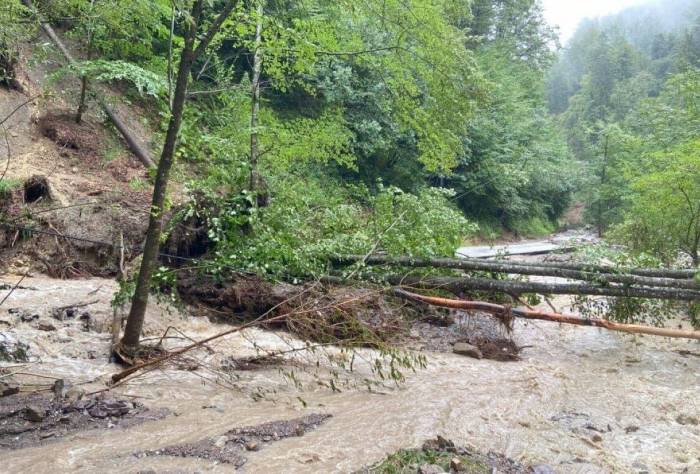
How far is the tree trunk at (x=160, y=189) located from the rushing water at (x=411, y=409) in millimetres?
518

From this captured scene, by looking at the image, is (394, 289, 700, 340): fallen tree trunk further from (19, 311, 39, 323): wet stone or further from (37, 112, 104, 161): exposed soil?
(37, 112, 104, 161): exposed soil

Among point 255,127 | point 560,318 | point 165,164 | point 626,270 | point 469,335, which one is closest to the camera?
point 165,164

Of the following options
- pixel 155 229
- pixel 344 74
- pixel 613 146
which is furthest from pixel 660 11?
pixel 155 229

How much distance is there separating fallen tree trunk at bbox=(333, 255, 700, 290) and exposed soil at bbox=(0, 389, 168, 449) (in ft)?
14.0

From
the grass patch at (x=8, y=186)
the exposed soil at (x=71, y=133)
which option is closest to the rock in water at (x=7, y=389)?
the grass patch at (x=8, y=186)

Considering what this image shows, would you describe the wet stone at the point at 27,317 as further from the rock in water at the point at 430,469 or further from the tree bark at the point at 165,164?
the rock in water at the point at 430,469

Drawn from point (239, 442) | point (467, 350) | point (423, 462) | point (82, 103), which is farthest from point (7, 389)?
point (82, 103)

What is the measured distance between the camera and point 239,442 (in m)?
4.00

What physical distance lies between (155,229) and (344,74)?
12.7 metres

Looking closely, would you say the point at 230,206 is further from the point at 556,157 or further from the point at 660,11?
the point at 660,11

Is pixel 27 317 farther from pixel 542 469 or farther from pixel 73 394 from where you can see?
pixel 542 469

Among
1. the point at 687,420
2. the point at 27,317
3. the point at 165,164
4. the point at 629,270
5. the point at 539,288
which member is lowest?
the point at 687,420

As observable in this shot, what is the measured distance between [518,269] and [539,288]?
0.52 m

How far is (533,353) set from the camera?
755cm
